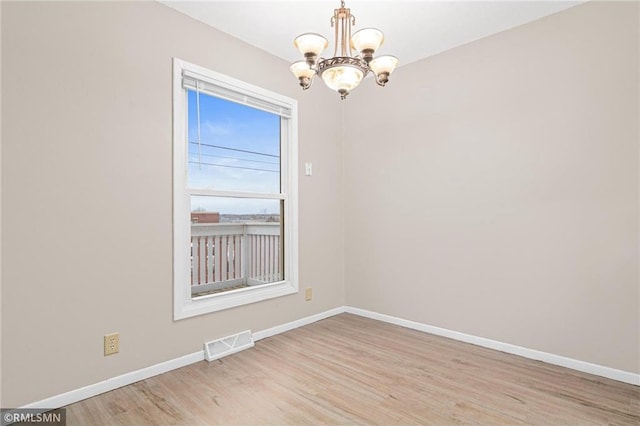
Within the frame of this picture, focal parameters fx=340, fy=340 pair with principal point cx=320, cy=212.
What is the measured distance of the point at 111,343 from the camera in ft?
7.22

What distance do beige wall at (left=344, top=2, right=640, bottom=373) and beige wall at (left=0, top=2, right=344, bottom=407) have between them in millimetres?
1812

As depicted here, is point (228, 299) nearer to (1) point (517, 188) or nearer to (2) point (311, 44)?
(2) point (311, 44)

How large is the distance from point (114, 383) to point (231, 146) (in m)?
2.02

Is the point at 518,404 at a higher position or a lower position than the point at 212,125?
lower

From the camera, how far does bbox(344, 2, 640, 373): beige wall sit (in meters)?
2.34

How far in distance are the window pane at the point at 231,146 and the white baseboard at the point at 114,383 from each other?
1.34 metres

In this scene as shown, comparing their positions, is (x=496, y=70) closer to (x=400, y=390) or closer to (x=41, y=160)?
(x=400, y=390)

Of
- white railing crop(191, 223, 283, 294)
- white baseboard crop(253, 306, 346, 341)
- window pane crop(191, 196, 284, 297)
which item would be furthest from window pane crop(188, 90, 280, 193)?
white baseboard crop(253, 306, 346, 341)

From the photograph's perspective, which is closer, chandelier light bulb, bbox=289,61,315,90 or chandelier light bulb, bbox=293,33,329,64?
chandelier light bulb, bbox=293,33,329,64

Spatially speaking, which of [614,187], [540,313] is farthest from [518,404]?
[614,187]

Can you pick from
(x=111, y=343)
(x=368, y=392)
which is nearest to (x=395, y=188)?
(x=368, y=392)

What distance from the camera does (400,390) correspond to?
2.19 meters

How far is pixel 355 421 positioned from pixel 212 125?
2.49m

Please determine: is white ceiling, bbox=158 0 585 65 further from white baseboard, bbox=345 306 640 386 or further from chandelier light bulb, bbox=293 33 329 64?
white baseboard, bbox=345 306 640 386
